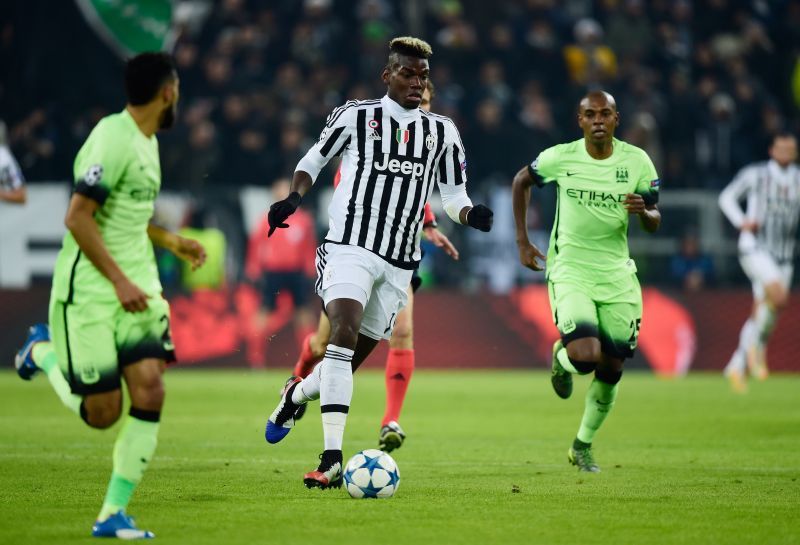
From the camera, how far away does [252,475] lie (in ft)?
26.4

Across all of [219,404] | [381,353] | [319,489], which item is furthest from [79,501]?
[381,353]

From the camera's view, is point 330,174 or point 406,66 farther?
point 330,174

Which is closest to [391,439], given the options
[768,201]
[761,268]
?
[761,268]

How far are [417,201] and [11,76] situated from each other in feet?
40.4

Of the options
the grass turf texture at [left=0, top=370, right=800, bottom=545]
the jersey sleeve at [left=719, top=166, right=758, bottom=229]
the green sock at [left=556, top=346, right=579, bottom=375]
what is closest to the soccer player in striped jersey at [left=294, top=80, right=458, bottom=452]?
the grass turf texture at [left=0, top=370, right=800, bottom=545]

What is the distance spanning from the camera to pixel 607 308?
8.80 metres

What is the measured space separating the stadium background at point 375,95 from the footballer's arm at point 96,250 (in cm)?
1166

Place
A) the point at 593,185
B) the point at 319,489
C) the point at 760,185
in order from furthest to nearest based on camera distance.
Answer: the point at 760,185 → the point at 593,185 → the point at 319,489

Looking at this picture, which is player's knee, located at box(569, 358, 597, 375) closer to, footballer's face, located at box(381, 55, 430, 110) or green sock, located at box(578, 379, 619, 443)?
green sock, located at box(578, 379, 619, 443)

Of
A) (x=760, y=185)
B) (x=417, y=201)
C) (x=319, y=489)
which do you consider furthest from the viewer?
(x=760, y=185)

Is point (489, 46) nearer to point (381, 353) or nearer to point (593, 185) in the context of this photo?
point (381, 353)

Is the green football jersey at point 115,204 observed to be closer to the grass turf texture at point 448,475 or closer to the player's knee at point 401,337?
the grass turf texture at point 448,475

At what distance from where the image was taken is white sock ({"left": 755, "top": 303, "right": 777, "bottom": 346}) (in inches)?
647

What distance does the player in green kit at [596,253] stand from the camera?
→ 28.4 ft
